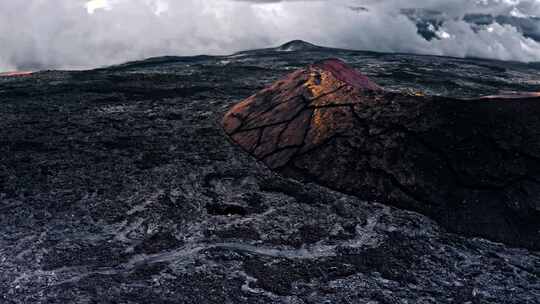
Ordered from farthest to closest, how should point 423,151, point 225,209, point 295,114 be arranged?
point 295,114, point 423,151, point 225,209

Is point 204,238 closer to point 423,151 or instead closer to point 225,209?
point 225,209

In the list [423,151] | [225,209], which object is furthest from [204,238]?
[423,151]

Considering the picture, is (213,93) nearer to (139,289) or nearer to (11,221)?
(11,221)

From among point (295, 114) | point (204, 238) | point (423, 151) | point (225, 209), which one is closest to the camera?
point (204, 238)

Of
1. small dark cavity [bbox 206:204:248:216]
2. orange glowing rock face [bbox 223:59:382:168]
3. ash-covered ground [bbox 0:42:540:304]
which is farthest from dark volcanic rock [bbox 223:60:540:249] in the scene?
small dark cavity [bbox 206:204:248:216]

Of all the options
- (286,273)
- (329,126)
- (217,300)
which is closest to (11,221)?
(217,300)

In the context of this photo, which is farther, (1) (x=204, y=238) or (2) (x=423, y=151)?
(2) (x=423, y=151)

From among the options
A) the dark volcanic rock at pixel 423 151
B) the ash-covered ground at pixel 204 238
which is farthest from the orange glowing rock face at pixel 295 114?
the ash-covered ground at pixel 204 238

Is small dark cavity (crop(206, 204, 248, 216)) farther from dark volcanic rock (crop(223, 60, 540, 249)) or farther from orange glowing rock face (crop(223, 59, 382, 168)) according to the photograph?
orange glowing rock face (crop(223, 59, 382, 168))
